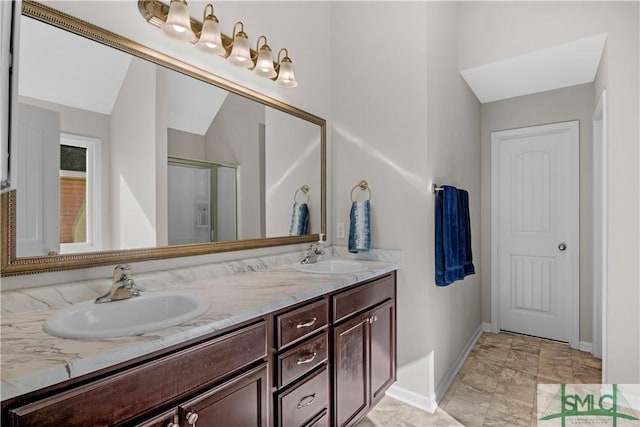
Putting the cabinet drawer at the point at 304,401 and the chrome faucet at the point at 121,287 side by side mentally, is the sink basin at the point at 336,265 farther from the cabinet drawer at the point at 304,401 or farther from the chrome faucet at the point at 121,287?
the chrome faucet at the point at 121,287

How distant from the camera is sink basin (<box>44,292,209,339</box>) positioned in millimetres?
909

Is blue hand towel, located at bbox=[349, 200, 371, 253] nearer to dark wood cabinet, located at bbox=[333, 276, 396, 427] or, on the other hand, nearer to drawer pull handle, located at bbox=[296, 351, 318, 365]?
dark wood cabinet, located at bbox=[333, 276, 396, 427]

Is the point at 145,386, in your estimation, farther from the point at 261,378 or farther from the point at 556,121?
the point at 556,121

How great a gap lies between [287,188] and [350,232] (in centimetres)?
53

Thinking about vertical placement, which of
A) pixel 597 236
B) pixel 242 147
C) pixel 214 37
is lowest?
pixel 597 236

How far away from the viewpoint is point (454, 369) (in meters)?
2.56

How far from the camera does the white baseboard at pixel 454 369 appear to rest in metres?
2.26

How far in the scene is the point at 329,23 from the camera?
2594 mm

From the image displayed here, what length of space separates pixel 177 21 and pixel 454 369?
278cm

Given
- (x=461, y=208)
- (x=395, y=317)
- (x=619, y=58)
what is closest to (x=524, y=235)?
(x=461, y=208)

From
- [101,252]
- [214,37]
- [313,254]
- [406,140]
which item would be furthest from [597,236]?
[101,252]

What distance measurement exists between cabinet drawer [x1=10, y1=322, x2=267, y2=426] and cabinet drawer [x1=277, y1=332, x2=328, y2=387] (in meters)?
0.18

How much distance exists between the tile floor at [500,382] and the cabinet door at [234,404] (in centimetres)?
107

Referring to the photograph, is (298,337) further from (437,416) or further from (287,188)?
(437,416)
